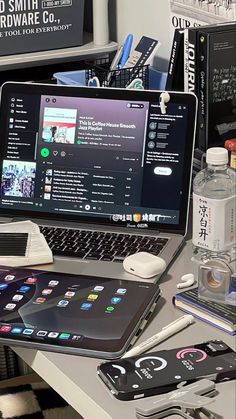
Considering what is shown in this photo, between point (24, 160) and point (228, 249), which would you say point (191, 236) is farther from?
point (24, 160)

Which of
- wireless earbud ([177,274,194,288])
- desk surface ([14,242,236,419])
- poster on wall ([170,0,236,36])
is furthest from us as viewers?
poster on wall ([170,0,236,36])

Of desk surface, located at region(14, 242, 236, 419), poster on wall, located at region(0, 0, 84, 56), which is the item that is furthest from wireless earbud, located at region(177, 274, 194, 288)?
poster on wall, located at region(0, 0, 84, 56)

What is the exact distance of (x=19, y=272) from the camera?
4.40ft

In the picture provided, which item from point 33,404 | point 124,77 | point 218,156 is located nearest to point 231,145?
point 218,156

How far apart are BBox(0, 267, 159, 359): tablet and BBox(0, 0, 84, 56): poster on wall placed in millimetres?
748

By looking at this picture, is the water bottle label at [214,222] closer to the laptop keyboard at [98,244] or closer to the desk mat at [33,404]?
the laptop keyboard at [98,244]

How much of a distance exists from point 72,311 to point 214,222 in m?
0.30

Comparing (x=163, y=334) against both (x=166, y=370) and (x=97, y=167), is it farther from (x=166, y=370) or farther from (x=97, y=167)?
(x=97, y=167)

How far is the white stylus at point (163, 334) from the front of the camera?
112 centimetres

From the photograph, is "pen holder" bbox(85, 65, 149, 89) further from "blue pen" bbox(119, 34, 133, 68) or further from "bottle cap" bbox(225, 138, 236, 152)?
"bottle cap" bbox(225, 138, 236, 152)

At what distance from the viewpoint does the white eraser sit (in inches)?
52.2

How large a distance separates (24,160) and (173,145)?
0.98ft

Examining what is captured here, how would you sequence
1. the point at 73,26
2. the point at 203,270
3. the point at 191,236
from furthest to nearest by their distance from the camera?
the point at 73,26 < the point at 191,236 < the point at 203,270

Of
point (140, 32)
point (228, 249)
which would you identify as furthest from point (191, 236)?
point (140, 32)
